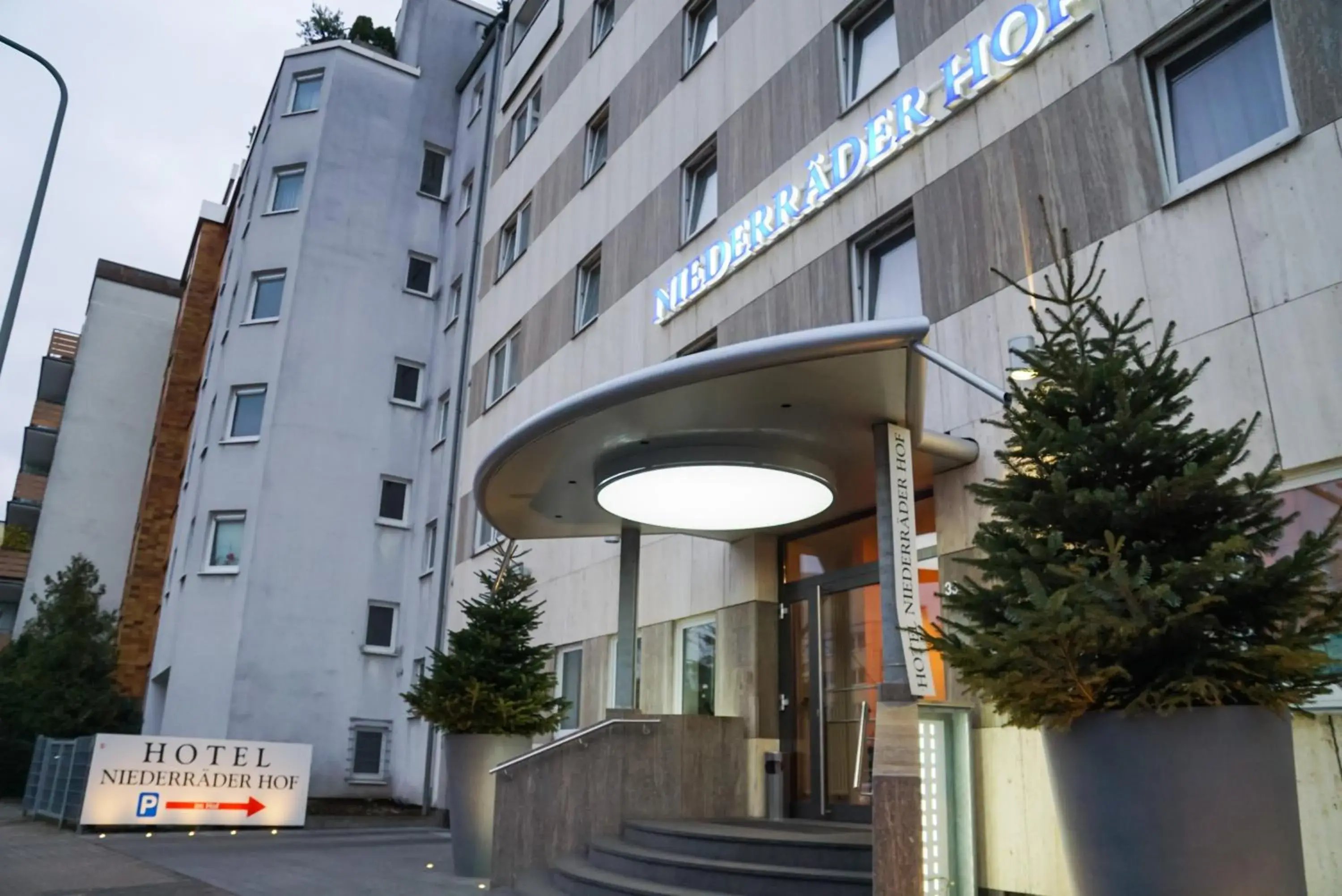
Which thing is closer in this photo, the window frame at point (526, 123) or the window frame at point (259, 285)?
the window frame at point (526, 123)

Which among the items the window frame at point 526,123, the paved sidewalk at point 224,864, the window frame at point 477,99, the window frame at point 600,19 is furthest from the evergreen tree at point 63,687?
the window frame at point 600,19

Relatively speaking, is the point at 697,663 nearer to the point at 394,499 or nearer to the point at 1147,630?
the point at 1147,630

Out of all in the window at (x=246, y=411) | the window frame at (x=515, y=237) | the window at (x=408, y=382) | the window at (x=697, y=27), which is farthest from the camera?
the window at (x=408, y=382)

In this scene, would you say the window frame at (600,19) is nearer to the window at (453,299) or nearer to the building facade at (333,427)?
the building facade at (333,427)

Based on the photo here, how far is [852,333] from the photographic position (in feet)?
22.2

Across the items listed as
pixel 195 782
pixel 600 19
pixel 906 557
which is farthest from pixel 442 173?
pixel 906 557

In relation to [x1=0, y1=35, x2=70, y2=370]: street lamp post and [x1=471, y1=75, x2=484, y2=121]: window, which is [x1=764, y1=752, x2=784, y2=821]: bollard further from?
[x1=471, y1=75, x2=484, y2=121]: window

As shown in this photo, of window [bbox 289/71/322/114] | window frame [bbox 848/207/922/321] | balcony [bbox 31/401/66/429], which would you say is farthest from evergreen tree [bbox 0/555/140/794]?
balcony [bbox 31/401/66/429]

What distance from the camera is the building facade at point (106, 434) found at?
3572cm

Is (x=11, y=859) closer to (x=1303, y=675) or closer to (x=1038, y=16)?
(x=1303, y=675)

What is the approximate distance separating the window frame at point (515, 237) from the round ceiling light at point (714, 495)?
9.52m

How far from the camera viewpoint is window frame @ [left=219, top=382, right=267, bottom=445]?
22.0 meters

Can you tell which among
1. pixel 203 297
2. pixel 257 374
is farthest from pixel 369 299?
pixel 203 297

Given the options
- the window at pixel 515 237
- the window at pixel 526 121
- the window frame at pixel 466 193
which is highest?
the window frame at pixel 466 193
